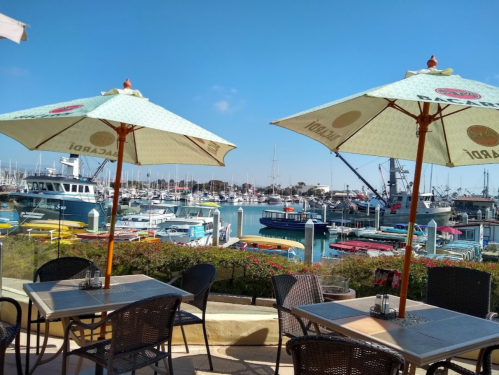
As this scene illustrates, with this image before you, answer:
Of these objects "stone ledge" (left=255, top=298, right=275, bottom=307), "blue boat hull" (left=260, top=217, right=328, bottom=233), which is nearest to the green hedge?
"stone ledge" (left=255, top=298, right=275, bottom=307)

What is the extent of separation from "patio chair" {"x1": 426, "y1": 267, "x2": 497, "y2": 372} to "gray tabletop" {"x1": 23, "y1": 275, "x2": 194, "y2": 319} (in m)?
2.19

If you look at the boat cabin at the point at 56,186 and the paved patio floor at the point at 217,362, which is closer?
the paved patio floor at the point at 217,362

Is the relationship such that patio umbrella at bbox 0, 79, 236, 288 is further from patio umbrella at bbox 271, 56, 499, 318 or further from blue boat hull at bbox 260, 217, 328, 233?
blue boat hull at bbox 260, 217, 328, 233

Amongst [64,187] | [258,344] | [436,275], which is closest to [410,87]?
[436,275]

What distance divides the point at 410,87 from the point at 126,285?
2562 millimetres

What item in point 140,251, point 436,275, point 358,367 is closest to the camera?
point 358,367

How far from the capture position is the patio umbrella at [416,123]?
2.28 meters

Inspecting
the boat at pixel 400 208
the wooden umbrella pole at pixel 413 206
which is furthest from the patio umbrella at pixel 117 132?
the boat at pixel 400 208

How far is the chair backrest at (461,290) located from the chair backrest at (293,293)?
1.04m

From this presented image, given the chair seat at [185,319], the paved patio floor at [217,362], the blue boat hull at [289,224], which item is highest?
the chair seat at [185,319]

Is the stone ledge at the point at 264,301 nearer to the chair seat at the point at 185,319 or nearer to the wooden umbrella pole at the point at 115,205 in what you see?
the chair seat at the point at 185,319

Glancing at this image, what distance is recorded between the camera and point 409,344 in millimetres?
2123

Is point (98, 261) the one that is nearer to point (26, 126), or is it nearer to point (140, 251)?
point (140, 251)

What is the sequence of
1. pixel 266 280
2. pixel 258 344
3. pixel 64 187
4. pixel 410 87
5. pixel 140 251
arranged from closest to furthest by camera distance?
pixel 410 87
pixel 258 344
pixel 266 280
pixel 140 251
pixel 64 187
